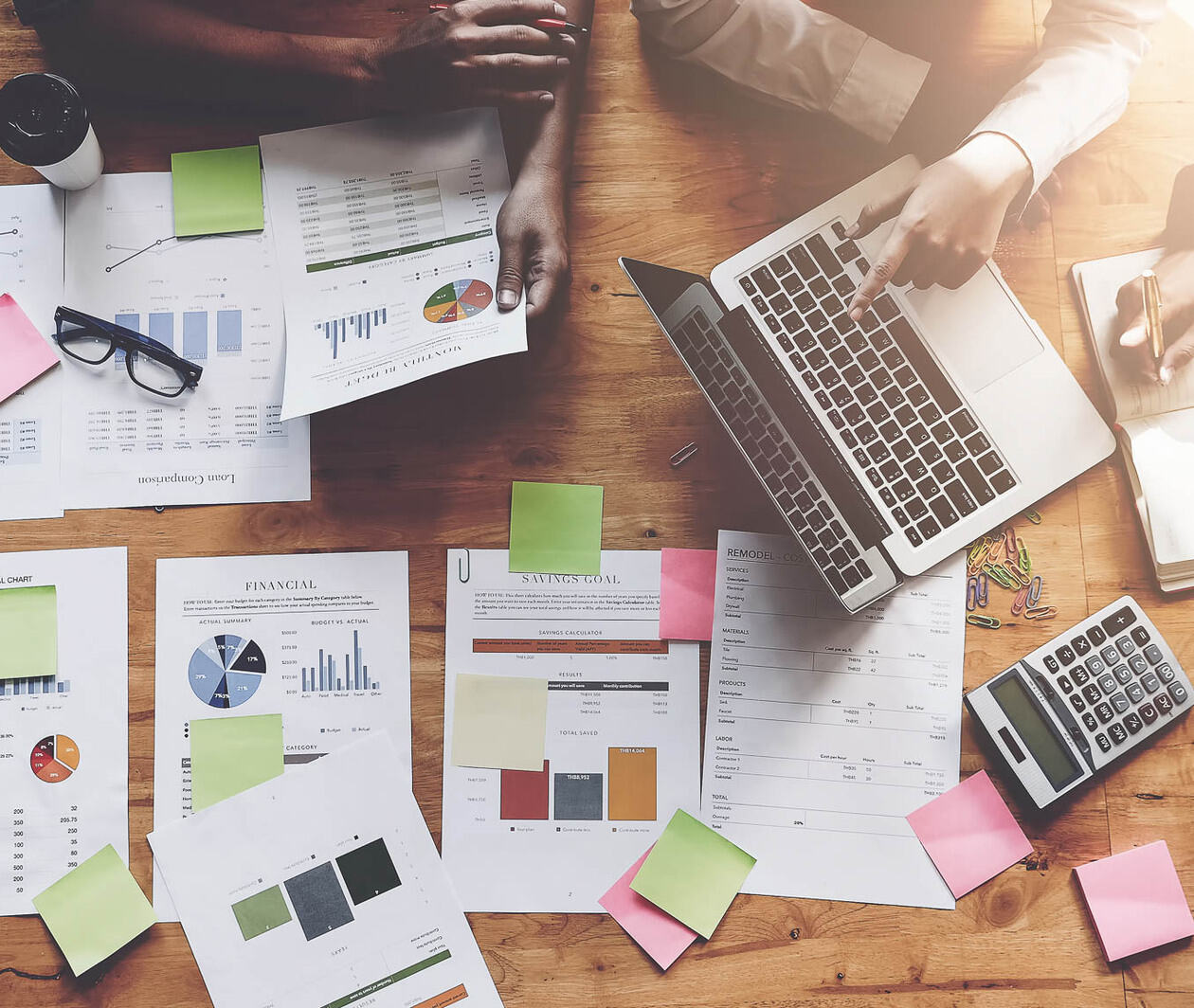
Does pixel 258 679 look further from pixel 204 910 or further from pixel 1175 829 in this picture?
pixel 1175 829

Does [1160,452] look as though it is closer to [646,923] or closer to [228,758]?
[646,923]

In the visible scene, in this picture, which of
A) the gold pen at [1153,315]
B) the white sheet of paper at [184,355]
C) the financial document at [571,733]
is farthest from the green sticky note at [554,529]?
the gold pen at [1153,315]

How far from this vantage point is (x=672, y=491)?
966 mm

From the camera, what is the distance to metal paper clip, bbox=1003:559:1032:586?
958 millimetres

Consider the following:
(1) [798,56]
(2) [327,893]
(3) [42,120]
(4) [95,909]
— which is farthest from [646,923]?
(3) [42,120]

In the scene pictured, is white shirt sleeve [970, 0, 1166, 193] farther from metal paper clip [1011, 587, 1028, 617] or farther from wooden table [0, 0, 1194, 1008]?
metal paper clip [1011, 587, 1028, 617]

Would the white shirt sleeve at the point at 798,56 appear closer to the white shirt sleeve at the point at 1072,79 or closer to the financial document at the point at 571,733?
the white shirt sleeve at the point at 1072,79

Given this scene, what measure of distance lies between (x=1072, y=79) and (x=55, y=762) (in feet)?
4.12

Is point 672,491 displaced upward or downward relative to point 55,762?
upward

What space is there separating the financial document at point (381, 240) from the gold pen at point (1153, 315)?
643 mm

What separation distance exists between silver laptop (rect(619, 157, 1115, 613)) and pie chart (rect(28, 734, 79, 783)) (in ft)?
2.45

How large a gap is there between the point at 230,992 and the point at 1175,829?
0.99 m

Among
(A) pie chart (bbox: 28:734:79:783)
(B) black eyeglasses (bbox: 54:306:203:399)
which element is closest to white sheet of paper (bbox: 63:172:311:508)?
(B) black eyeglasses (bbox: 54:306:203:399)

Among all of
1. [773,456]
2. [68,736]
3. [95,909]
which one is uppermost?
[773,456]
